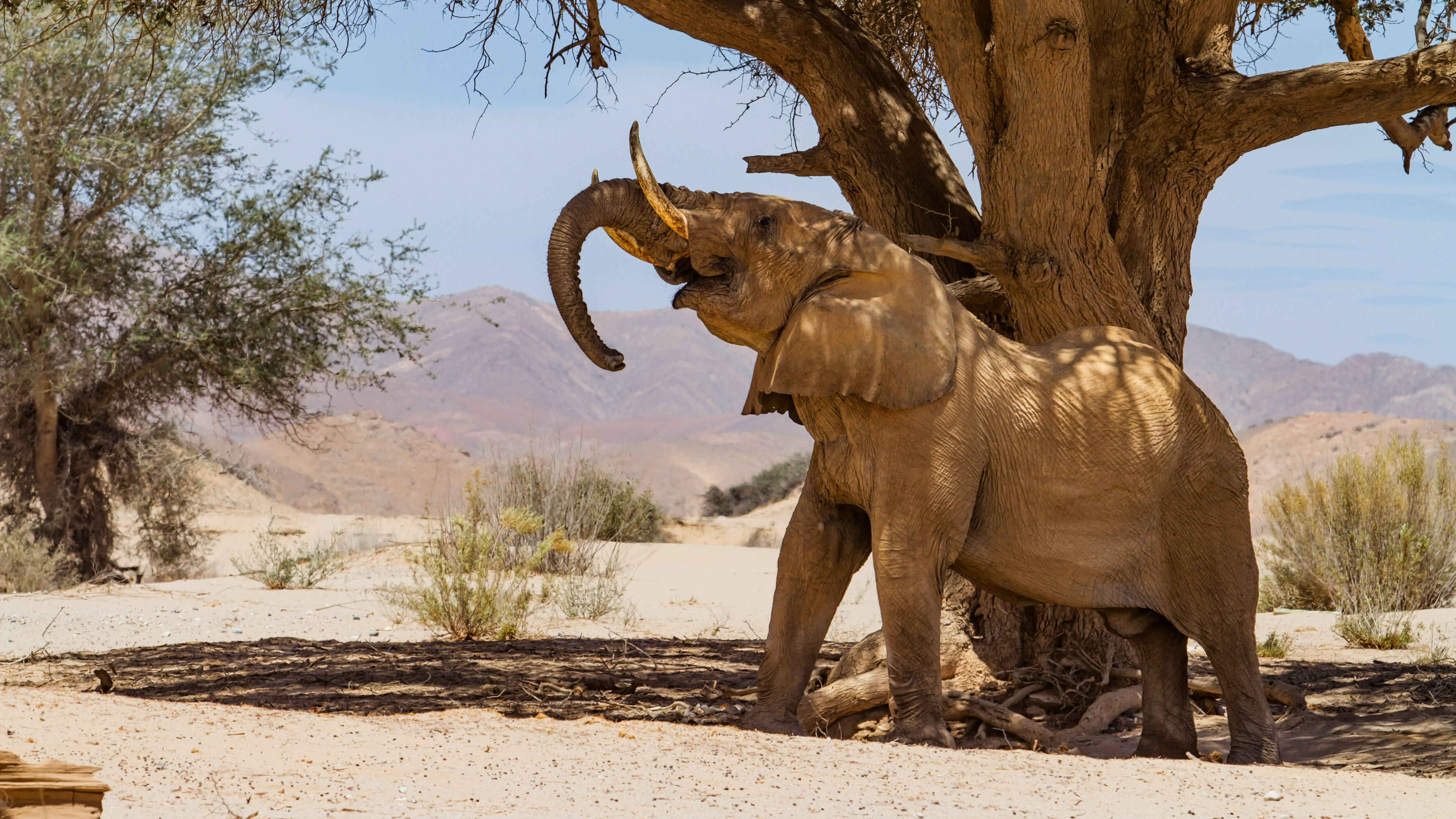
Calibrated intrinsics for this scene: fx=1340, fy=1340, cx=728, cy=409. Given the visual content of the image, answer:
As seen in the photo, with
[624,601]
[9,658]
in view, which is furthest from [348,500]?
[9,658]

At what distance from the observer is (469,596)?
1000 cm

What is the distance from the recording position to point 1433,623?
10180 millimetres

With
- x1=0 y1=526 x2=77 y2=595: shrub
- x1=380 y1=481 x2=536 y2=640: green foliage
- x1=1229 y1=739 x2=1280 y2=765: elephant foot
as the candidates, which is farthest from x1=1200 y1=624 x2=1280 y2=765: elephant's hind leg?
x1=0 y1=526 x2=77 y2=595: shrub

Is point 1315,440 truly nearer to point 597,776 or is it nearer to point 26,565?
point 26,565

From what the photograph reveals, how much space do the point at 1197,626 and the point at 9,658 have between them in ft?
24.5

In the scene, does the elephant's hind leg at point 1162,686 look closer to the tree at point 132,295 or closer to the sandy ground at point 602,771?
the sandy ground at point 602,771

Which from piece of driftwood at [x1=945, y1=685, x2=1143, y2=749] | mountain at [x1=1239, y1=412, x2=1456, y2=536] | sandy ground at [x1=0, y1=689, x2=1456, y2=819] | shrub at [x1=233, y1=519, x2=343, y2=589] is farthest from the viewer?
mountain at [x1=1239, y1=412, x2=1456, y2=536]

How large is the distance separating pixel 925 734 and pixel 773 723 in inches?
33.8

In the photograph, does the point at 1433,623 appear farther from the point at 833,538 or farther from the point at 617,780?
the point at 617,780

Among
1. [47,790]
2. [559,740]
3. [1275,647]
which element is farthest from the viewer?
[1275,647]

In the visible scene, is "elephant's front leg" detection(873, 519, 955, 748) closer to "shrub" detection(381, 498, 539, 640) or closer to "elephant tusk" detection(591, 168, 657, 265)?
"elephant tusk" detection(591, 168, 657, 265)

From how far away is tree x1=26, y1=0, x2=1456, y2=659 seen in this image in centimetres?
672

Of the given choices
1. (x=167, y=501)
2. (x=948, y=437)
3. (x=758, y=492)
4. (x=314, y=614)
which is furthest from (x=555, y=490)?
(x=758, y=492)

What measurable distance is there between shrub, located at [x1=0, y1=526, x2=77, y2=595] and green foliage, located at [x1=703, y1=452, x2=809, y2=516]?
2292 cm
